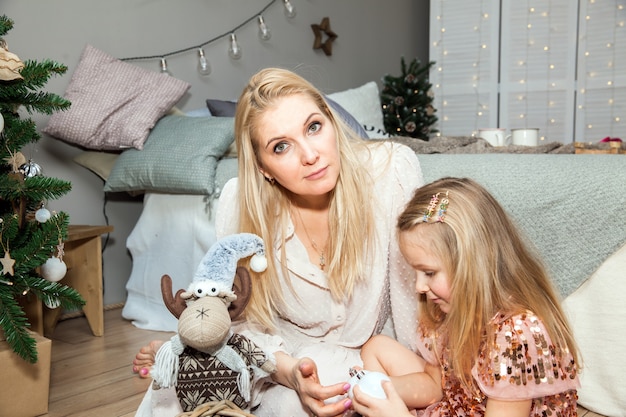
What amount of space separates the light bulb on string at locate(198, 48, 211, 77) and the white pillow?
646 millimetres

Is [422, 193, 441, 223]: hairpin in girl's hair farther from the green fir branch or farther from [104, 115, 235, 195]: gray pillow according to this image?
[104, 115, 235, 195]: gray pillow

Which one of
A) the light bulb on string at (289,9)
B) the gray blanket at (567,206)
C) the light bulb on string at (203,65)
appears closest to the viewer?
the gray blanket at (567,206)

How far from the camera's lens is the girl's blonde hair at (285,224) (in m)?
1.33

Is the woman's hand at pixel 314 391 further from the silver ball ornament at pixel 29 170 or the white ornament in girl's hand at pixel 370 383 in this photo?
the silver ball ornament at pixel 29 170

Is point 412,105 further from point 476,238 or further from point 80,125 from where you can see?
point 476,238

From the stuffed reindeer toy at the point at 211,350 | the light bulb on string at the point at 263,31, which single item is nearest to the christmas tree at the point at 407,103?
the light bulb on string at the point at 263,31

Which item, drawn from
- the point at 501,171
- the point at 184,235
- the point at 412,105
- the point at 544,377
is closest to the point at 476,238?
the point at 544,377

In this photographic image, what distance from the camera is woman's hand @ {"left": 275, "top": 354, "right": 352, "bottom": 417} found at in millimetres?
1101

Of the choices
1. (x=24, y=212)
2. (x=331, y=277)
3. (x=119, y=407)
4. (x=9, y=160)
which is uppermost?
(x=9, y=160)

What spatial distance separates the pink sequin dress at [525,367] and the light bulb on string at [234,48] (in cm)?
227

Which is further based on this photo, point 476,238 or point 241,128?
point 241,128

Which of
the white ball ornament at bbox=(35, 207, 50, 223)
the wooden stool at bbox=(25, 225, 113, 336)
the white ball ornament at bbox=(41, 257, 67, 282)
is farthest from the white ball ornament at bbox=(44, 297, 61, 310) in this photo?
the wooden stool at bbox=(25, 225, 113, 336)

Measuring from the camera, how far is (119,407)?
60.6 inches

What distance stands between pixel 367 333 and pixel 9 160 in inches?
39.2
